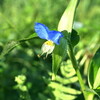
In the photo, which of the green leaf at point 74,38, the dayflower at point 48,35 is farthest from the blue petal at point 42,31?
the green leaf at point 74,38

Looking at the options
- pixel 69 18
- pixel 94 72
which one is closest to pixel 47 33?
pixel 69 18

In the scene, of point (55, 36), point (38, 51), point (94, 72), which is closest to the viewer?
point (55, 36)

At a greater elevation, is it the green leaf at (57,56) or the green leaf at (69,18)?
the green leaf at (69,18)

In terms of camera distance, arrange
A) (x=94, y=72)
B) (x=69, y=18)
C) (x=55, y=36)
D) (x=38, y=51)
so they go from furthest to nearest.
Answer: (x=38, y=51)
(x=94, y=72)
(x=69, y=18)
(x=55, y=36)

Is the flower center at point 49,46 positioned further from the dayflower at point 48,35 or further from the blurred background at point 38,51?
the blurred background at point 38,51

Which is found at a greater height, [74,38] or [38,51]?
[38,51]

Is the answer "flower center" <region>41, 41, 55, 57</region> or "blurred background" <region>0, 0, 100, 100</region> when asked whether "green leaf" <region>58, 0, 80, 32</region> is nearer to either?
"flower center" <region>41, 41, 55, 57</region>

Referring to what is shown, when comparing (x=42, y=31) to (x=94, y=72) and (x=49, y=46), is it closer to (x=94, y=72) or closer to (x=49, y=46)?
(x=49, y=46)

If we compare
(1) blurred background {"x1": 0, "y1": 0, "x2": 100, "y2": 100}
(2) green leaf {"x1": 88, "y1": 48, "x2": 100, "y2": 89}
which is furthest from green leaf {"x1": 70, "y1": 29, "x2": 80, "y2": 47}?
(1) blurred background {"x1": 0, "y1": 0, "x2": 100, "y2": 100}
